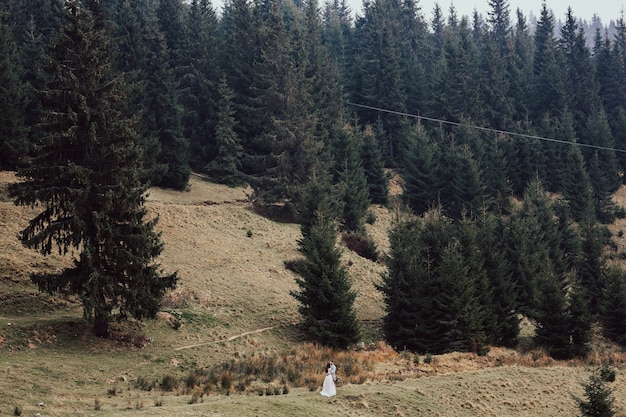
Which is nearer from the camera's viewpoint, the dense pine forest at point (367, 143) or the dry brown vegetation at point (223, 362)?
the dry brown vegetation at point (223, 362)

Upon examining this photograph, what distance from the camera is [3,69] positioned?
48188 millimetres

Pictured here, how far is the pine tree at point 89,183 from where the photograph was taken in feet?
84.2

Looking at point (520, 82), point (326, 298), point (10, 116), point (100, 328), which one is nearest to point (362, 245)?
point (326, 298)

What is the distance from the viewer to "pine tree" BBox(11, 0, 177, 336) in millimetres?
25656

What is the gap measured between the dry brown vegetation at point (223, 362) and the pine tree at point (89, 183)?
2.27m

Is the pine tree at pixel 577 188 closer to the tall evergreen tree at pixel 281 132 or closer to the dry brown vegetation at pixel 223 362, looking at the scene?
the tall evergreen tree at pixel 281 132

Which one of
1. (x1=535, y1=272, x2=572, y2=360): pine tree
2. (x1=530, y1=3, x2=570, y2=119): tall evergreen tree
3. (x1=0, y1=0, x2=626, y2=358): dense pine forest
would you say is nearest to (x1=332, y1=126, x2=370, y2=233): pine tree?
(x1=0, y1=0, x2=626, y2=358): dense pine forest

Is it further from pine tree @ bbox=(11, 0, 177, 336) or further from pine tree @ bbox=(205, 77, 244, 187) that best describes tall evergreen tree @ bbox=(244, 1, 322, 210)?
pine tree @ bbox=(11, 0, 177, 336)

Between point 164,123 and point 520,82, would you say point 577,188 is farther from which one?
point 164,123

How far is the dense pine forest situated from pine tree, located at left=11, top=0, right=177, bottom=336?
0.35ft

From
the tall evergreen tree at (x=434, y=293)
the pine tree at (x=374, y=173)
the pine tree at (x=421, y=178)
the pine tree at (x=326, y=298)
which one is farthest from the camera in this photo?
the pine tree at (x=374, y=173)

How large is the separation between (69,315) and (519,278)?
101 ft

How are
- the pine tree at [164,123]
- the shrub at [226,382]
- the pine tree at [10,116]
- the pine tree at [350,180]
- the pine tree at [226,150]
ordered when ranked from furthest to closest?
the pine tree at [226,150] → the pine tree at [164,123] → the pine tree at [350,180] → the pine tree at [10,116] → the shrub at [226,382]

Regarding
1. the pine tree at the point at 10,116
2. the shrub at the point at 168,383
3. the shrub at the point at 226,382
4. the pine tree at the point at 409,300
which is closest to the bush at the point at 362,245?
the pine tree at the point at 409,300
